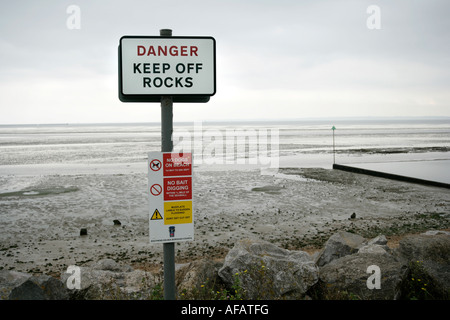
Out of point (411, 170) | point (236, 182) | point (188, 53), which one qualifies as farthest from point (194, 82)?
Result: point (411, 170)

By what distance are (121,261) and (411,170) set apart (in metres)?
21.0

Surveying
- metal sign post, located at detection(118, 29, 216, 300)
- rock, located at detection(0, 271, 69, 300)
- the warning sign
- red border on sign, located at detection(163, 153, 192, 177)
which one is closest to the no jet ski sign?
metal sign post, located at detection(118, 29, 216, 300)

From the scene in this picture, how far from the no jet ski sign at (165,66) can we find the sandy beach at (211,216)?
6283 mm

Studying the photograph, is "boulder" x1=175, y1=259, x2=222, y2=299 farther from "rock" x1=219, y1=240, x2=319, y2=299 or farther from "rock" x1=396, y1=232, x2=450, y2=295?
"rock" x1=396, y1=232, x2=450, y2=295

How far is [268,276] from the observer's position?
491cm

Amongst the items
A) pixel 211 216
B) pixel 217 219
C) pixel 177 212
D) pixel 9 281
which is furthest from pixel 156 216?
pixel 211 216

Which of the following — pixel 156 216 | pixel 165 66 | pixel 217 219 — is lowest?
pixel 217 219

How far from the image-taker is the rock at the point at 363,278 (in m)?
4.65

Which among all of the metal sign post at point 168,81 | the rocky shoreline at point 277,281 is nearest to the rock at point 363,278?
the rocky shoreline at point 277,281

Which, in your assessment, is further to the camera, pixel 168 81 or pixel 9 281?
pixel 9 281

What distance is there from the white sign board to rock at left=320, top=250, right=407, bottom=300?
7.68ft

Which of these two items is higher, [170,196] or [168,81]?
[168,81]

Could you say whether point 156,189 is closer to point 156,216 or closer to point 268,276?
point 156,216

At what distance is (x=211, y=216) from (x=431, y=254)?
8.92 metres
